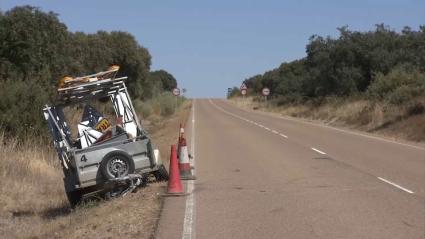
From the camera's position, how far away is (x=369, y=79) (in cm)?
5484

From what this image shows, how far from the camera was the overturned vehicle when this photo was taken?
42.5 feet

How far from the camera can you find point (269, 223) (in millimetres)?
9969

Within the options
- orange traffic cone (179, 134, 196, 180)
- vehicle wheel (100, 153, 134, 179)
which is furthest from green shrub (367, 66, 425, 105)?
vehicle wheel (100, 153, 134, 179)

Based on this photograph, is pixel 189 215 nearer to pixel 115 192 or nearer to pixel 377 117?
pixel 115 192

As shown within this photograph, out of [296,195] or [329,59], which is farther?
[329,59]

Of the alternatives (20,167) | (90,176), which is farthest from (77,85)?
(20,167)

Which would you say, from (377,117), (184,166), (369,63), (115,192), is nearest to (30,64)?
(184,166)

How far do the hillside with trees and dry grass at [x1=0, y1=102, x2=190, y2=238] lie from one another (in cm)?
2000

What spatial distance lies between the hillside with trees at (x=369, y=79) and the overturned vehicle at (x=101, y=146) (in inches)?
821

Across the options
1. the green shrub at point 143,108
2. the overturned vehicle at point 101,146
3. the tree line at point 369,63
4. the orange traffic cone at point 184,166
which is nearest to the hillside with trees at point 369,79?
the tree line at point 369,63

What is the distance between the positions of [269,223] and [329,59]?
50161 millimetres

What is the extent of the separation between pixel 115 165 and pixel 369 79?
145 ft

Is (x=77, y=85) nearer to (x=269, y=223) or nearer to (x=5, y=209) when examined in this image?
(x=5, y=209)

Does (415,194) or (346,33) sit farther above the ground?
(346,33)
